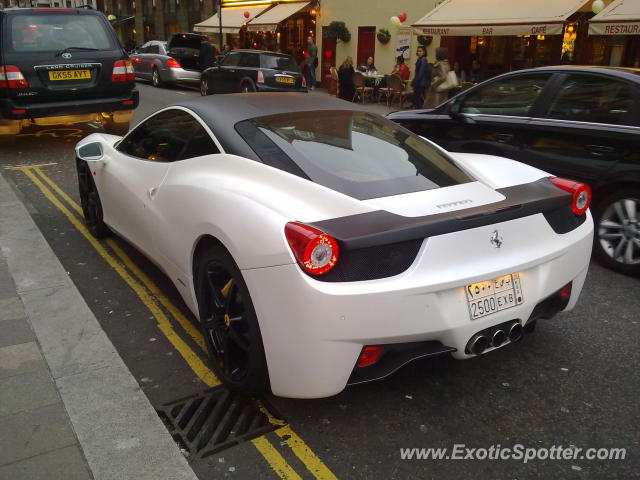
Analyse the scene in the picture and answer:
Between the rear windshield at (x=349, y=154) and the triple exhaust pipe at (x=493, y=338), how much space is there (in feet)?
2.66

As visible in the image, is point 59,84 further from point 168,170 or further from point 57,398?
point 57,398

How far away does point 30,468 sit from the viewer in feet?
8.35

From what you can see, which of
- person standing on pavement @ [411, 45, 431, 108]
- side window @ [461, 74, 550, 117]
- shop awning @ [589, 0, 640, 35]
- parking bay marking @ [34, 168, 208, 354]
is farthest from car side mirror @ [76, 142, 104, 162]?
shop awning @ [589, 0, 640, 35]

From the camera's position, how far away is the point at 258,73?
16.3 m

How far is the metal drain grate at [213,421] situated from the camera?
285cm

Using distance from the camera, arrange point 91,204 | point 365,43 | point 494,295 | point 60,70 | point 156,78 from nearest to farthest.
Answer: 1. point 494,295
2. point 91,204
3. point 60,70
4. point 156,78
5. point 365,43

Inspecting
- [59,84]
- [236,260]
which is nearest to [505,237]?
[236,260]

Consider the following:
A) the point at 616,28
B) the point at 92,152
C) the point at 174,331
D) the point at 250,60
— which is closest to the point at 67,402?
the point at 174,331

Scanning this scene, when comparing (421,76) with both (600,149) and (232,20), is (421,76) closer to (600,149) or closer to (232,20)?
(600,149)

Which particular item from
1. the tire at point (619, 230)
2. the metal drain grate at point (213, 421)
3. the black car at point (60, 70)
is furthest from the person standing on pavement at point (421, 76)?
the metal drain grate at point (213, 421)

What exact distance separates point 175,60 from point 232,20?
8629 millimetres

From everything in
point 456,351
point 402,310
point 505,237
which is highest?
point 505,237

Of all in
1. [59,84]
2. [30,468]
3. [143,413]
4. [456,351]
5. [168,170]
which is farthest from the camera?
[59,84]

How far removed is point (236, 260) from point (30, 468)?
1.23m
